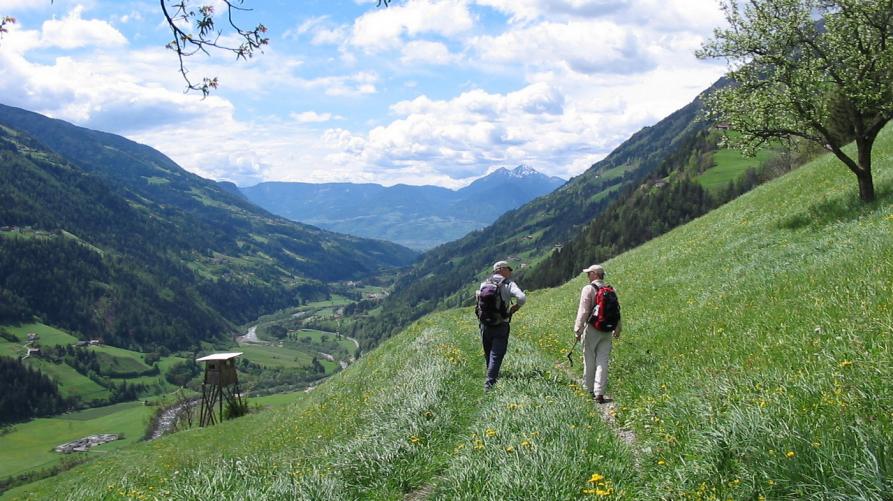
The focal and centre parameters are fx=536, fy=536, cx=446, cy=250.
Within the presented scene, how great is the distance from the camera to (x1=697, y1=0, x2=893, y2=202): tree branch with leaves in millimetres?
19766

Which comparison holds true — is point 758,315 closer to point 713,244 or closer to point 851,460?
point 851,460

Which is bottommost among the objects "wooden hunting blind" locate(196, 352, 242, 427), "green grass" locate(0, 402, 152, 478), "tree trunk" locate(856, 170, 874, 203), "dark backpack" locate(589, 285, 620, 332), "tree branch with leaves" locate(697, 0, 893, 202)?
"green grass" locate(0, 402, 152, 478)

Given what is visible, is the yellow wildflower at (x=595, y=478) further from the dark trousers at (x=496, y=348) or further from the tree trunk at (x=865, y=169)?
the tree trunk at (x=865, y=169)

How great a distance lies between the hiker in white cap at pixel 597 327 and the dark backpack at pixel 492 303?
1832mm

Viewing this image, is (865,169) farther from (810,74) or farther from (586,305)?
(586,305)

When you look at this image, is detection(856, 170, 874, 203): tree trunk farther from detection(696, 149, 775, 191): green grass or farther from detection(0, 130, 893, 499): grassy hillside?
detection(696, 149, 775, 191): green grass

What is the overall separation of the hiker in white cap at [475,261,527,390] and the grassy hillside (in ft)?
1.90

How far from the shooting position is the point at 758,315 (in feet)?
40.7

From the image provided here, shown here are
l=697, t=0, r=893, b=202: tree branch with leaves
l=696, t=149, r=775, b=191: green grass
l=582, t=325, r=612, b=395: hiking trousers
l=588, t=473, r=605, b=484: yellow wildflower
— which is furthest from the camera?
l=696, t=149, r=775, b=191: green grass

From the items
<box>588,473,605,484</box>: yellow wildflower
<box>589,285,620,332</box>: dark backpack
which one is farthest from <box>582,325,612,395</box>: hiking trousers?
<box>588,473,605,484</box>: yellow wildflower

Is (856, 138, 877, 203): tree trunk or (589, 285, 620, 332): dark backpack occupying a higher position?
(856, 138, 877, 203): tree trunk

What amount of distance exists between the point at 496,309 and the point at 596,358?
2.67m

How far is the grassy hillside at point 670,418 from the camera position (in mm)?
5699

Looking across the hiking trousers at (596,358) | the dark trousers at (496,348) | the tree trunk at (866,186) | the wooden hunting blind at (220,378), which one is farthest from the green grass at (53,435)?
the tree trunk at (866,186)
